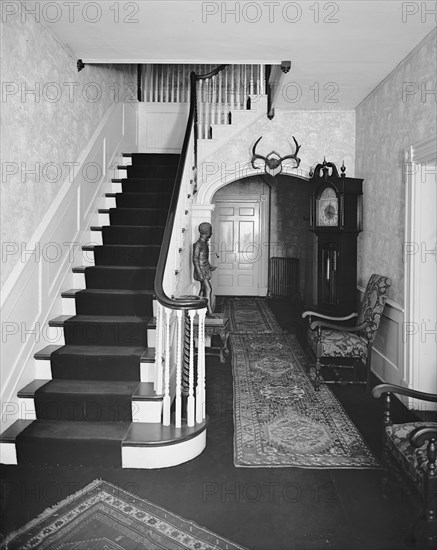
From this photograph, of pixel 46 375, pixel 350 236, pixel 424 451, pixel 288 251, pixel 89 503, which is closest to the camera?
pixel 424 451

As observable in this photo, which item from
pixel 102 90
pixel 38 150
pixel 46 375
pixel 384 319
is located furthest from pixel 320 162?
pixel 46 375

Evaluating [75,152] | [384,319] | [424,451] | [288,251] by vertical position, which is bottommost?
[424,451]

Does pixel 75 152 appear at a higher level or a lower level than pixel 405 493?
higher

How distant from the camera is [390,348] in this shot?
4.71 meters

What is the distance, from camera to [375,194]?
17.0 ft

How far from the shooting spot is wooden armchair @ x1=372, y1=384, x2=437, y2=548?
88.0 inches

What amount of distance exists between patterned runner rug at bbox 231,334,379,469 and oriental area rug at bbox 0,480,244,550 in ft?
2.52

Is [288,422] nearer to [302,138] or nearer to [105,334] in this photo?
[105,334]

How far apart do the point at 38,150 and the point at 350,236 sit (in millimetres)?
3606

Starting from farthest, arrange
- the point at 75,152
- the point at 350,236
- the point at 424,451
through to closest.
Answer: the point at 350,236 → the point at 75,152 → the point at 424,451

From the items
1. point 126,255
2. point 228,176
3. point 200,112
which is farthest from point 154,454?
point 200,112

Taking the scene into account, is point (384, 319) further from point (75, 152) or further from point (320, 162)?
point (75, 152)

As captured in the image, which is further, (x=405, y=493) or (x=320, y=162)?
(x=320, y=162)

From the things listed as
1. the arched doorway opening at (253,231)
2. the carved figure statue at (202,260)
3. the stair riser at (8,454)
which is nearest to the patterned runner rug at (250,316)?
the arched doorway opening at (253,231)
